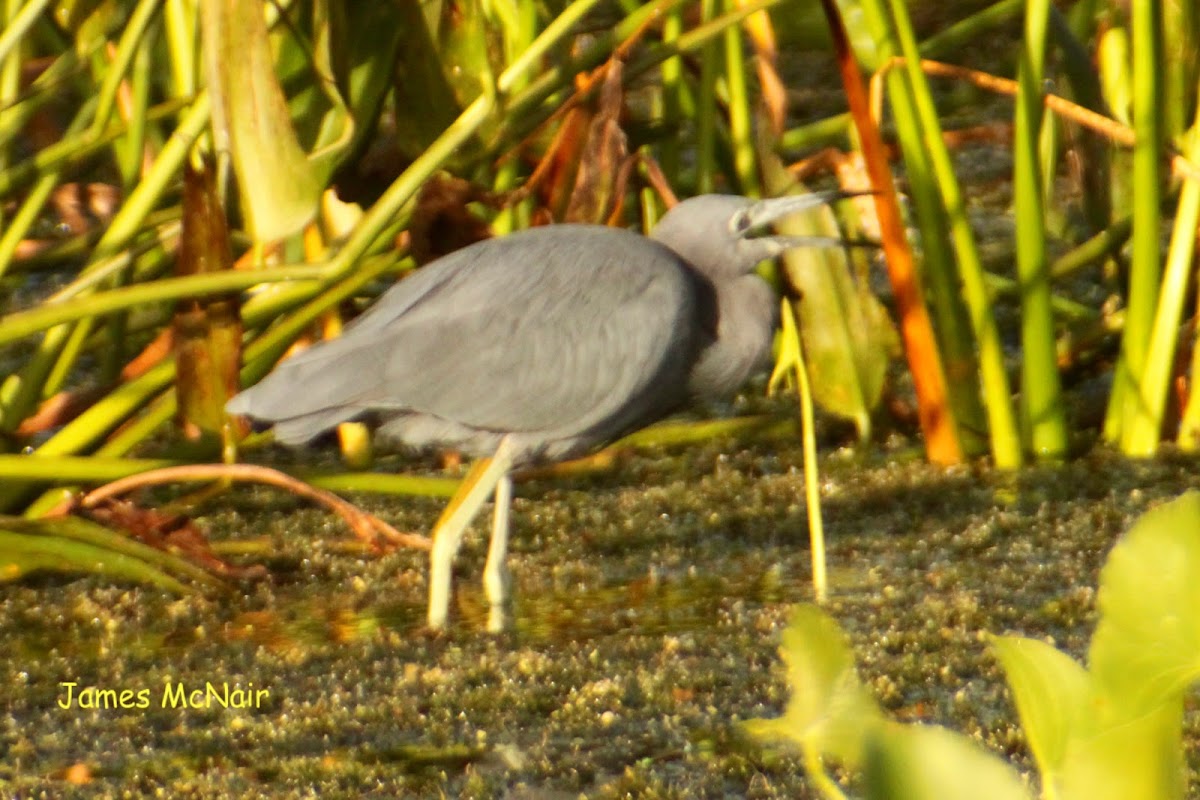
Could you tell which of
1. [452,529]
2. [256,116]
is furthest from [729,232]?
[256,116]

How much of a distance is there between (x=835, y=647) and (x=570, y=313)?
1450mm

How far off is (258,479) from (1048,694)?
167 cm

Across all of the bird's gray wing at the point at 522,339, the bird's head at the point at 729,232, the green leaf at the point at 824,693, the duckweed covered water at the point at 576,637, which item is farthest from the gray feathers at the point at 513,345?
the green leaf at the point at 824,693

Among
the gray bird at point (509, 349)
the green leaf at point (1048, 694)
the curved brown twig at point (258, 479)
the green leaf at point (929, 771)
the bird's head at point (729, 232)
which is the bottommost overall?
→ the green leaf at point (929, 771)

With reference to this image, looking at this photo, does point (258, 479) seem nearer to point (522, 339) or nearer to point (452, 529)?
point (452, 529)

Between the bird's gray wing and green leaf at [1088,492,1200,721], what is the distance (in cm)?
147

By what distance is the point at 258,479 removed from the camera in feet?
6.82

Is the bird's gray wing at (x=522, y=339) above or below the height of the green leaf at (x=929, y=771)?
above

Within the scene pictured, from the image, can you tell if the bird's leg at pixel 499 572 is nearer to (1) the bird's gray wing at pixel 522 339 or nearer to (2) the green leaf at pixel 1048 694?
(1) the bird's gray wing at pixel 522 339

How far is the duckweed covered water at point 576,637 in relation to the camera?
4.97ft

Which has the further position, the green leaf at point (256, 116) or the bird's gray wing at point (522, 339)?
the bird's gray wing at point (522, 339)

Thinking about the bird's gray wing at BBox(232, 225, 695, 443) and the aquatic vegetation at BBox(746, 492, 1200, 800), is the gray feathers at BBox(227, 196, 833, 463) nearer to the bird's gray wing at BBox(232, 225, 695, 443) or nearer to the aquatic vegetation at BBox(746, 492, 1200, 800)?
the bird's gray wing at BBox(232, 225, 695, 443)

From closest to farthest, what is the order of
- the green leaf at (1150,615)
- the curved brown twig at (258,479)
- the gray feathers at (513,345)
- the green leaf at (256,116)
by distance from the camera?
1. the green leaf at (1150,615)
2. the green leaf at (256,116)
3. the gray feathers at (513,345)
4. the curved brown twig at (258,479)

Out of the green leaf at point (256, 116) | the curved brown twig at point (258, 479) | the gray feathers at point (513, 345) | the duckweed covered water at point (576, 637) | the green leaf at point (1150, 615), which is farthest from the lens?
the curved brown twig at point (258, 479)
